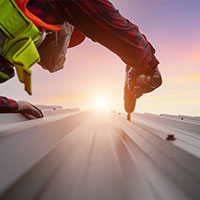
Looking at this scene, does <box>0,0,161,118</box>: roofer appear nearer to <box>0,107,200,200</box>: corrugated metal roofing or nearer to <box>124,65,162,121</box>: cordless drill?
<box>124,65,162,121</box>: cordless drill

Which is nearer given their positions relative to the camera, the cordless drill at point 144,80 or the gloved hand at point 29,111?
the gloved hand at point 29,111

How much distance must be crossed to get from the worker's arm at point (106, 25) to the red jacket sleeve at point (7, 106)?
0.50 meters

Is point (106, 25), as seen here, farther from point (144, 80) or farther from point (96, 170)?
point (96, 170)

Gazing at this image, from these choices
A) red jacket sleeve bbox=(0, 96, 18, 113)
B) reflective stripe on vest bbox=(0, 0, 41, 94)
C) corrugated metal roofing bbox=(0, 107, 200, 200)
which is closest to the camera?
corrugated metal roofing bbox=(0, 107, 200, 200)

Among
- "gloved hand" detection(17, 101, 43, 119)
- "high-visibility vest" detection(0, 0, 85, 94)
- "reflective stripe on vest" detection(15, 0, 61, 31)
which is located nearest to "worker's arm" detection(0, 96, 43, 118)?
"gloved hand" detection(17, 101, 43, 119)

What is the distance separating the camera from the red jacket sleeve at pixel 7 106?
70cm

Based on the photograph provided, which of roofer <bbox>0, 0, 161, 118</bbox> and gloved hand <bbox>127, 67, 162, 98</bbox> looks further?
gloved hand <bbox>127, 67, 162, 98</bbox>

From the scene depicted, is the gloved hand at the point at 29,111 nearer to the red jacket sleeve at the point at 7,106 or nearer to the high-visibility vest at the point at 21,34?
the red jacket sleeve at the point at 7,106

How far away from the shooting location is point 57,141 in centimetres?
53

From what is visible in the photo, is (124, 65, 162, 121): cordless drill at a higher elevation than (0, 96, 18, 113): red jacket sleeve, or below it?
higher

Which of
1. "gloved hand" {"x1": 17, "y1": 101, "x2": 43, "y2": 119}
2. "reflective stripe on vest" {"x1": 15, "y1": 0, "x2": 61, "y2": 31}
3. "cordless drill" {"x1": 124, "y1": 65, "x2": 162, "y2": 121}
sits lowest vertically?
"gloved hand" {"x1": 17, "y1": 101, "x2": 43, "y2": 119}

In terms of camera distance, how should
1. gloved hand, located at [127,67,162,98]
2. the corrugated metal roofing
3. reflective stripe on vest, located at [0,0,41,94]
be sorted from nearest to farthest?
the corrugated metal roofing, reflective stripe on vest, located at [0,0,41,94], gloved hand, located at [127,67,162,98]

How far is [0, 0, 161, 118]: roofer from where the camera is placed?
1.62 feet

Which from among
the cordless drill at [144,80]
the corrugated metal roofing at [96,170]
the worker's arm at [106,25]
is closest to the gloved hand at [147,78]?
the cordless drill at [144,80]
